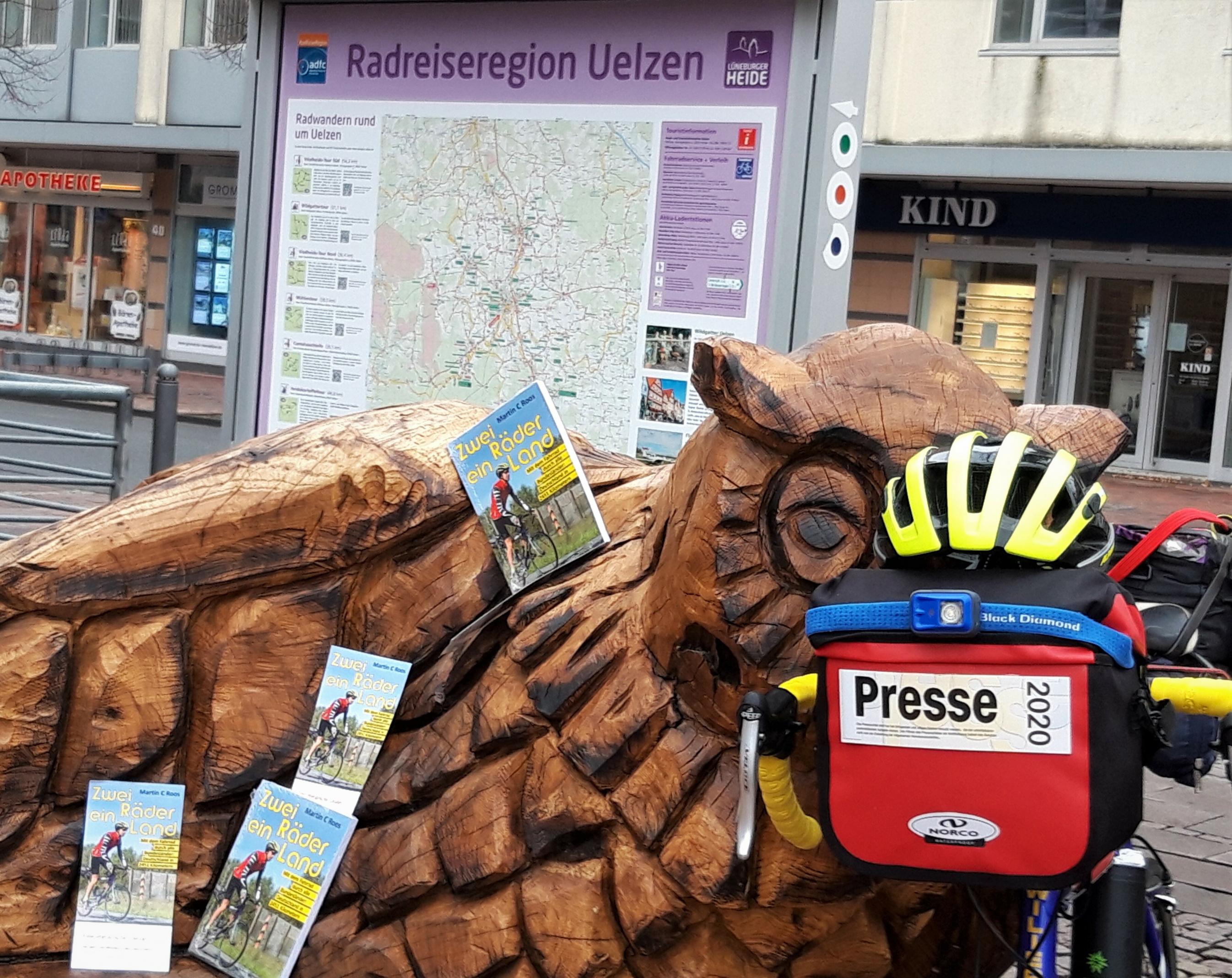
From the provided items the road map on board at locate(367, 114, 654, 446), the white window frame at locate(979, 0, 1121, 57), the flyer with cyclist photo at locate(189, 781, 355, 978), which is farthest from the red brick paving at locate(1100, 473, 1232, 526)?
the flyer with cyclist photo at locate(189, 781, 355, 978)

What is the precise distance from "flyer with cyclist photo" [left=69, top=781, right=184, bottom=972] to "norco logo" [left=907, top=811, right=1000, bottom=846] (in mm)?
1635

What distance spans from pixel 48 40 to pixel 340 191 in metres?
20.3

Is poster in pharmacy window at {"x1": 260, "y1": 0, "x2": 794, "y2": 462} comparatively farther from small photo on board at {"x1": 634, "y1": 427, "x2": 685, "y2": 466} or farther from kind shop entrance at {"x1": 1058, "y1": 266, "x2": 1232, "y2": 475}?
kind shop entrance at {"x1": 1058, "y1": 266, "x2": 1232, "y2": 475}

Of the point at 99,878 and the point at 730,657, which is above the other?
the point at 730,657

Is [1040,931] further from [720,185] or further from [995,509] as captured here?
[720,185]

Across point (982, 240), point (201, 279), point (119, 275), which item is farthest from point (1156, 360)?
point (119, 275)

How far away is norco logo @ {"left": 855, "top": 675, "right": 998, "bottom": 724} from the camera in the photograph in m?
1.76

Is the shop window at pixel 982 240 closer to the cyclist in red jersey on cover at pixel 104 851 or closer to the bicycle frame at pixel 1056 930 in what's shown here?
the cyclist in red jersey on cover at pixel 104 851

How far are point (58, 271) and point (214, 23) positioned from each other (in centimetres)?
594

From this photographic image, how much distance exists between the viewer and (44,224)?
80.9 ft

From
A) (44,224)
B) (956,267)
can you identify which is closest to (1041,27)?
(956,267)

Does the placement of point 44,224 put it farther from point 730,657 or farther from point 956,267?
point 730,657

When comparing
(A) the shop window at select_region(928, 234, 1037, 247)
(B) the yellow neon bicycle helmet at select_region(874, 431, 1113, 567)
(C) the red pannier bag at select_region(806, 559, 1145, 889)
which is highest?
(A) the shop window at select_region(928, 234, 1037, 247)

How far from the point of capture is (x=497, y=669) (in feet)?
8.54
